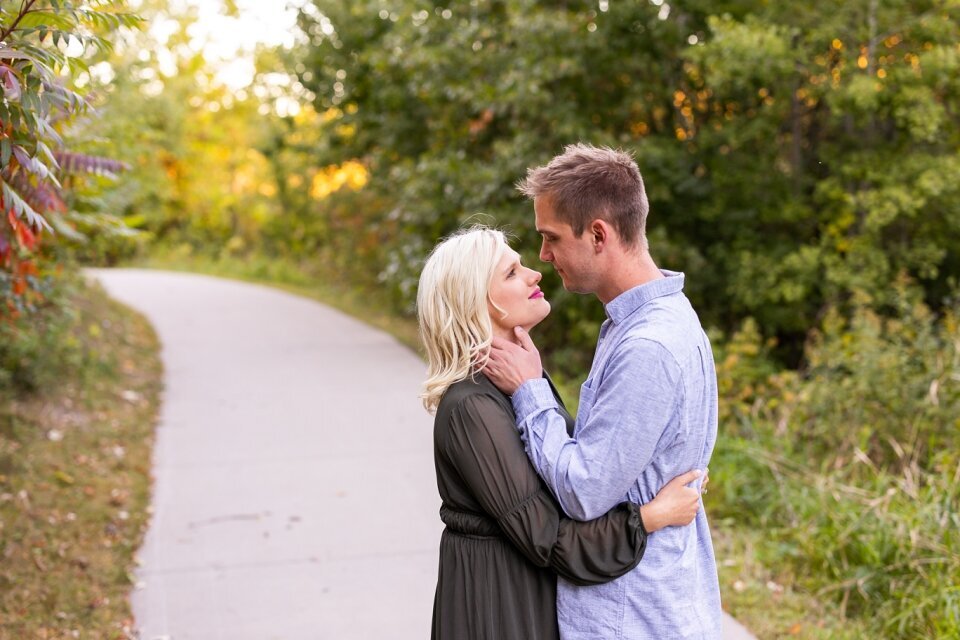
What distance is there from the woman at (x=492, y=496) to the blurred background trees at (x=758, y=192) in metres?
2.85

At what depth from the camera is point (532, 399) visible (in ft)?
7.80

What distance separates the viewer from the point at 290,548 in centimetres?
568

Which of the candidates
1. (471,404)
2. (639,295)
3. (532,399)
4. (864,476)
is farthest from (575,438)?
(864,476)

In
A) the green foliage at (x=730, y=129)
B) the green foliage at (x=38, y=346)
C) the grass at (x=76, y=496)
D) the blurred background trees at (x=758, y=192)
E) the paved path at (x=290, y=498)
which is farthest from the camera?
the green foliage at (x=730, y=129)

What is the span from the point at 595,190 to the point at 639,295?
0.90ft

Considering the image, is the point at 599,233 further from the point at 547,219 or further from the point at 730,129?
the point at 730,129

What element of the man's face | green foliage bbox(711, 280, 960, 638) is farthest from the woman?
green foliage bbox(711, 280, 960, 638)

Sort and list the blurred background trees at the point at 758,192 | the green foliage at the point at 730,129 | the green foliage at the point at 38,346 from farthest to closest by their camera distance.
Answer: the green foliage at the point at 730,129, the green foliage at the point at 38,346, the blurred background trees at the point at 758,192

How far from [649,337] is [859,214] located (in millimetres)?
8522

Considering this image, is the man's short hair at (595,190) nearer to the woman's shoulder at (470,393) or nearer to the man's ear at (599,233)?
the man's ear at (599,233)

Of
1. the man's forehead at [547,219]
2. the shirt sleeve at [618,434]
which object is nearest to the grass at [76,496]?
the shirt sleeve at [618,434]

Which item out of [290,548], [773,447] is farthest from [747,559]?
[290,548]

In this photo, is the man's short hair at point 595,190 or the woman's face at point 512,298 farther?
the woman's face at point 512,298

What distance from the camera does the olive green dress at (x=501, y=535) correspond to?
228 centimetres
